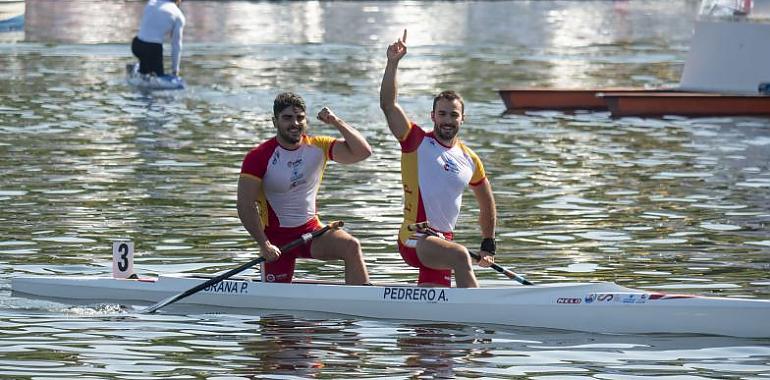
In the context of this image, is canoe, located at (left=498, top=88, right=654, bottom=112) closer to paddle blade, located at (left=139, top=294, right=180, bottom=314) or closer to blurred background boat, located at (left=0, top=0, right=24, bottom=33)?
paddle blade, located at (left=139, top=294, right=180, bottom=314)

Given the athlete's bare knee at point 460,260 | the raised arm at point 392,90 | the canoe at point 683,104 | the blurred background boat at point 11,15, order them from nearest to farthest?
the raised arm at point 392,90, the athlete's bare knee at point 460,260, the canoe at point 683,104, the blurred background boat at point 11,15

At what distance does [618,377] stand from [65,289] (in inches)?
217

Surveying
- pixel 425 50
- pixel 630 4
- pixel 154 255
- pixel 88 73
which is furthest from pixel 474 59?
pixel 630 4

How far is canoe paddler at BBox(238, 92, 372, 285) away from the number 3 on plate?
3.96 feet

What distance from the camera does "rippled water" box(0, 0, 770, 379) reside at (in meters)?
13.7

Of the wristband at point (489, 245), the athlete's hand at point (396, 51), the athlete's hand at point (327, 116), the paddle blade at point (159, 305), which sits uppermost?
the athlete's hand at point (396, 51)

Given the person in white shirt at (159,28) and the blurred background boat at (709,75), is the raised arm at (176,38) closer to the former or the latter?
the person in white shirt at (159,28)

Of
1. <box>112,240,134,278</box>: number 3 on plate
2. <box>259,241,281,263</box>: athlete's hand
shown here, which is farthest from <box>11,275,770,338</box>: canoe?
<box>259,241,281,263</box>: athlete's hand

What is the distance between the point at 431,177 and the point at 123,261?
2.91 m

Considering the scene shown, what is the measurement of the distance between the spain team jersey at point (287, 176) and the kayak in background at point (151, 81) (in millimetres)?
22967

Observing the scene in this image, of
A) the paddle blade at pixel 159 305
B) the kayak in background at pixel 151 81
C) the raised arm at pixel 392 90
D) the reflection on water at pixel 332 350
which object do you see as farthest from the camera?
the kayak in background at pixel 151 81

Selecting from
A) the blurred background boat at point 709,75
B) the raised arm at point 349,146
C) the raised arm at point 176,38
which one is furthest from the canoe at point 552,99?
the raised arm at point 349,146

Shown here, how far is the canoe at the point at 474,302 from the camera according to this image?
14398mm

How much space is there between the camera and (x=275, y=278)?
15875 millimetres
